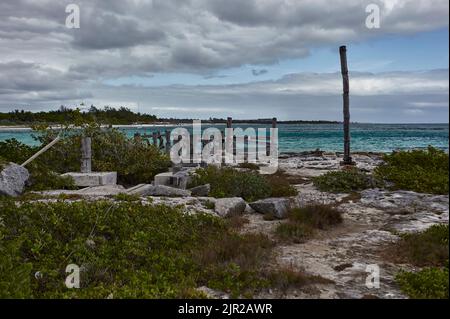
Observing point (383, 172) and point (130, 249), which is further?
point (383, 172)

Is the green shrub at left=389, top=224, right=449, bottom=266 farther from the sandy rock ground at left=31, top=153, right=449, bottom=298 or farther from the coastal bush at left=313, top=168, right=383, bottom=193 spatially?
the coastal bush at left=313, top=168, right=383, bottom=193

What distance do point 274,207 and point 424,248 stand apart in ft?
12.1

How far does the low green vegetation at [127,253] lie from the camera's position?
5777 mm

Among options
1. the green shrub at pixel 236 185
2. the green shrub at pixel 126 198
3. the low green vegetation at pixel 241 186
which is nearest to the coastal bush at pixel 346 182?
the low green vegetation at pixel 241 186

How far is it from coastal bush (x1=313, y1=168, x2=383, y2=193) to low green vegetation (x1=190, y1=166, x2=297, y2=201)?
130 cm

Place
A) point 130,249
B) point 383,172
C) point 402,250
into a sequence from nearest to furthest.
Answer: point 130,249 < point 402,250 < point 383,172

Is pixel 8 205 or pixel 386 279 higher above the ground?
pixel 8 205

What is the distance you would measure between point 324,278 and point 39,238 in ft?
15.5

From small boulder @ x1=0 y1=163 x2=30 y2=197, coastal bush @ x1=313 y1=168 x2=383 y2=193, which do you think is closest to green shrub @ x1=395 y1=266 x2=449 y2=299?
coastal bush @ x1=313 y1=168 x2=383 y2=193

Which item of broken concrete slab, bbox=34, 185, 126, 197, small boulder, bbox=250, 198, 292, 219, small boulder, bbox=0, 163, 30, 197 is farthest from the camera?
small boulder, bbox=0, 163, 30, 197

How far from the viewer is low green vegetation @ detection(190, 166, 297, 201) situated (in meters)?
12.7

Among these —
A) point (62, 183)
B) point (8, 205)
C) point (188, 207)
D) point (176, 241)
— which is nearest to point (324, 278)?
point (176, 241)

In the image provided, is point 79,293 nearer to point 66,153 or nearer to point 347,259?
point 347,259

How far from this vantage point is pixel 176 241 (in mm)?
7730
